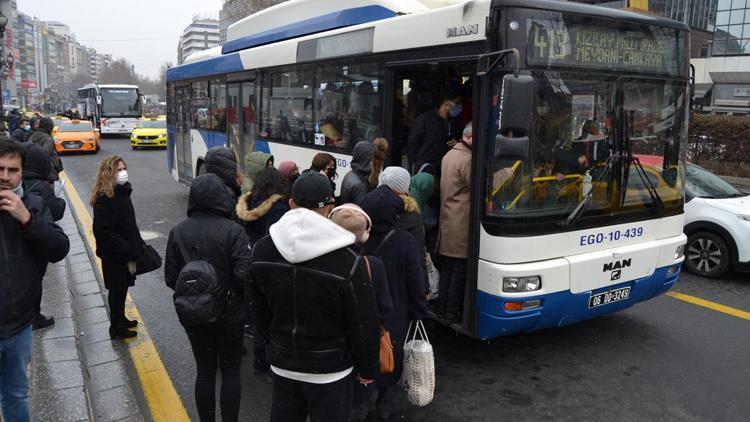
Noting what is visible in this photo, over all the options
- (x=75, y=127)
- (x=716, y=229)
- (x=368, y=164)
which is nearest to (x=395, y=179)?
(x=368, y=164)

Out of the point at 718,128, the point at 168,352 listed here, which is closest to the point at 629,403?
the point at 168,352

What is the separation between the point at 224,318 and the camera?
11.2ft

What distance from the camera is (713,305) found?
651cm

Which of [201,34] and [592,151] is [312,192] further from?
[201,34]

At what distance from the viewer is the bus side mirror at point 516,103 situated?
3.89m

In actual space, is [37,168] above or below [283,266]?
above

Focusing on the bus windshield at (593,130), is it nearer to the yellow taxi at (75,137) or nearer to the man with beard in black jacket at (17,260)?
the man with beard in black jacket at (17,260)

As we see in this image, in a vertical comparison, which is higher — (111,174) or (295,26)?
(295,26)

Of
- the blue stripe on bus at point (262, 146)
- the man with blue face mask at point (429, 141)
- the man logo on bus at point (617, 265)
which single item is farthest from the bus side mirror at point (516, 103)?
the blue stripe on bus at point (262, 146)

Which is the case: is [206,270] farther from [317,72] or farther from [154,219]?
[154,219]

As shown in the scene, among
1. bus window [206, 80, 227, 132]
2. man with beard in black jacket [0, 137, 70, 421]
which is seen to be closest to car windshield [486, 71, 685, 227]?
man with beard in black jacket [0, 137, 70, 421]

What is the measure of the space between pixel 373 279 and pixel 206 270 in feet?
3.21

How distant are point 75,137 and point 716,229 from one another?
2292 centimetres

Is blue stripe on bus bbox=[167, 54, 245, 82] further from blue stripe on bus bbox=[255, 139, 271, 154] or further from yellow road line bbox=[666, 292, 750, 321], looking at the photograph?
yellow road line bbox=[666, 292, 750, 321]
